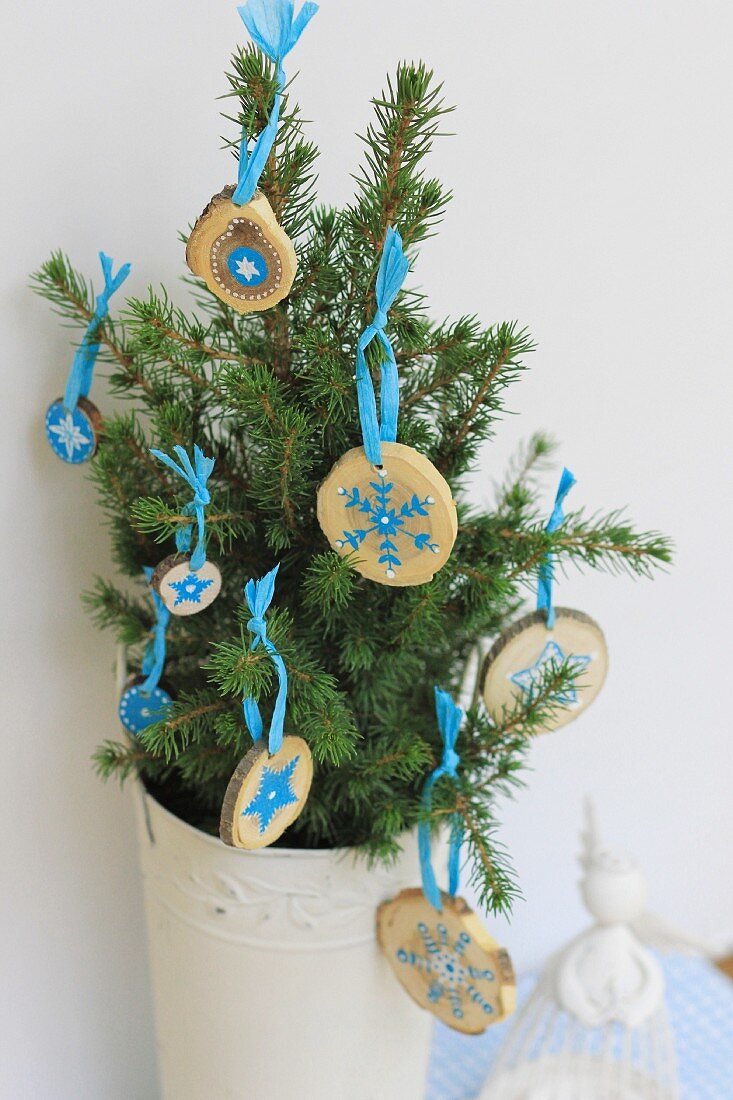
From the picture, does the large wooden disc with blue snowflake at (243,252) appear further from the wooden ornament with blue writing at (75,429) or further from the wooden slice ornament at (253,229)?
the wooden ornament with blue writing at (75,429)

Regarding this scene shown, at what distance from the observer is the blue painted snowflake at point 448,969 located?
72cm

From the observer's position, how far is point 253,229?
1.75 ft

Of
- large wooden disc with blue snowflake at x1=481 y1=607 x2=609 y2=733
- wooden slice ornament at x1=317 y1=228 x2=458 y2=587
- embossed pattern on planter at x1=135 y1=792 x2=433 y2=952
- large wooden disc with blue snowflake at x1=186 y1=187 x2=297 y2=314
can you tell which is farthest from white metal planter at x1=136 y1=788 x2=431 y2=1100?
large wooden disc with blue snowflake at x1=186 y1=187 x2=297 y2=314

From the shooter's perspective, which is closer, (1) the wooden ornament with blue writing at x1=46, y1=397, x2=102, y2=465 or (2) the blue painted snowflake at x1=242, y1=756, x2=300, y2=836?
(2) the blue painted snowflake at x1=242, y1=756, x2=300, y2=836

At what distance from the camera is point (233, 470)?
0.70 meters

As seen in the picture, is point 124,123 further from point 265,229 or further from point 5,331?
point 265,229

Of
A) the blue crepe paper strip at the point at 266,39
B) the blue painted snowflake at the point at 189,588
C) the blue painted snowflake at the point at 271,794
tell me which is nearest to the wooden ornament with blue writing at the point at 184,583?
the blue painted snowflake at the point at 189,588

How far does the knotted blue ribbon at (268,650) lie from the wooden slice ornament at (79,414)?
20 cm

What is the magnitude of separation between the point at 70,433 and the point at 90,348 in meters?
0.06

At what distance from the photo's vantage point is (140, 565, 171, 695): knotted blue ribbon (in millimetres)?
685

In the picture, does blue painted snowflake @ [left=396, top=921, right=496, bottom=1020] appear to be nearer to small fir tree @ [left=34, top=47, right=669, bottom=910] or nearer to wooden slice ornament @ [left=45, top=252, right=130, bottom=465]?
small fir tree @ [left=34, top=47, right=669, bottom=910]

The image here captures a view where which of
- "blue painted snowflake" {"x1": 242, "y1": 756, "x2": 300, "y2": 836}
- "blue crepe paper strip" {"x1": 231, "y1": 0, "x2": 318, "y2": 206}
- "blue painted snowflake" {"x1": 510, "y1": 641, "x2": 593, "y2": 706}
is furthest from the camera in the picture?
"blue painted snowflake" {"x1": 510, "y1": 641, "x2": 593, "y2": 706}

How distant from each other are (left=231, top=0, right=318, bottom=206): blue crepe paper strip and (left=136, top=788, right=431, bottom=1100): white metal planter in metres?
0.42

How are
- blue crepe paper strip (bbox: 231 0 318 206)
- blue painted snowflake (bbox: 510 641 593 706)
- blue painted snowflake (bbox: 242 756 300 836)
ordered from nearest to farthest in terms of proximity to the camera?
1. blue crepe paper strip (bbox: 231 0 318 206)
2. blue painted snowflake (bbox: 242 756 300 836)
3. blue painted snowflake (bbox: 510 641 593 706)
